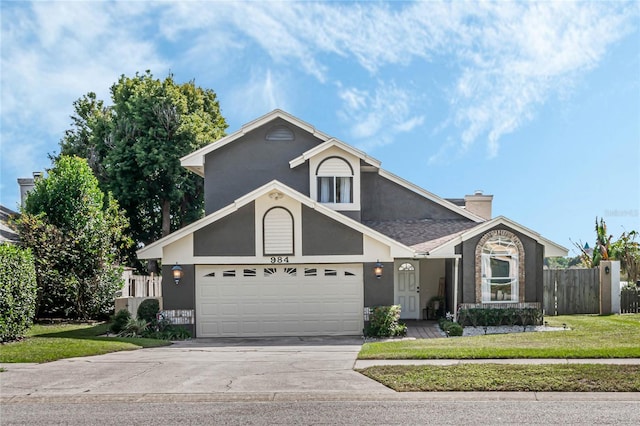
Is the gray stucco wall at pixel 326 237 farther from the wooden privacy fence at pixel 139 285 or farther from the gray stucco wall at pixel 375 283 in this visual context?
the wooden privacy fence at pixel 139 285

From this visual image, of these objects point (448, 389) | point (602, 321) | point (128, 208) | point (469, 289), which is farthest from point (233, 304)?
point (128, 208)

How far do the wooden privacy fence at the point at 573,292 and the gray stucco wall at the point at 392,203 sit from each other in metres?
5.08

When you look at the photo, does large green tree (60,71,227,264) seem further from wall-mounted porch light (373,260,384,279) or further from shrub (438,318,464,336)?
shrub (438,318,464,336)

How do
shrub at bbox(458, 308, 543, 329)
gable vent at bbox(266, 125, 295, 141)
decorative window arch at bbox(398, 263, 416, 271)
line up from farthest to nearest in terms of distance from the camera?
decorative window arch at bbox(398, 263, 416, 271), gable vent at bbox(266, 125, 295, 141), shrub at bbox(458, 308, 543, 329)

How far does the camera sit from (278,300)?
19062 millimetres

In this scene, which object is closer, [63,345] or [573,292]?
[63,345]

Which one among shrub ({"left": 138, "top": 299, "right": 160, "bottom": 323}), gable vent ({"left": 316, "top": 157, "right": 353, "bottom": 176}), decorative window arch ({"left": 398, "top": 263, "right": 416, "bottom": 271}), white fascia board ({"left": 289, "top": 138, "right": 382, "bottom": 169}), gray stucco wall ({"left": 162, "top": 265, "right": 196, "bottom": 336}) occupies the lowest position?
shrub ({"left": 138, "top": 299, "right": 160, "bottom": 323})

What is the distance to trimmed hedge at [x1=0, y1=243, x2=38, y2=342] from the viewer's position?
1630 centimetres

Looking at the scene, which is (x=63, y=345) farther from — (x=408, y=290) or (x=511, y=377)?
(x=408, y=290)

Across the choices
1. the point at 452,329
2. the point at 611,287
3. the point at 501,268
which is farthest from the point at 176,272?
the point at 611,287

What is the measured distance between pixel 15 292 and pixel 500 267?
15.2 meters

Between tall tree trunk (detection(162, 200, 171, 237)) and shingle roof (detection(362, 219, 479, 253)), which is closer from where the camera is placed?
shingle roof (detection(362, 219, 479, 253))

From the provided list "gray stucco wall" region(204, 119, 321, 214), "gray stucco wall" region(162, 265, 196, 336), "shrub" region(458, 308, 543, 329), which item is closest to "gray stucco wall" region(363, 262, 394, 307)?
"shrub" region(458, 308, 543, 329)

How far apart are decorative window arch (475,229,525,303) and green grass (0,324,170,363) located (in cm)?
1049
